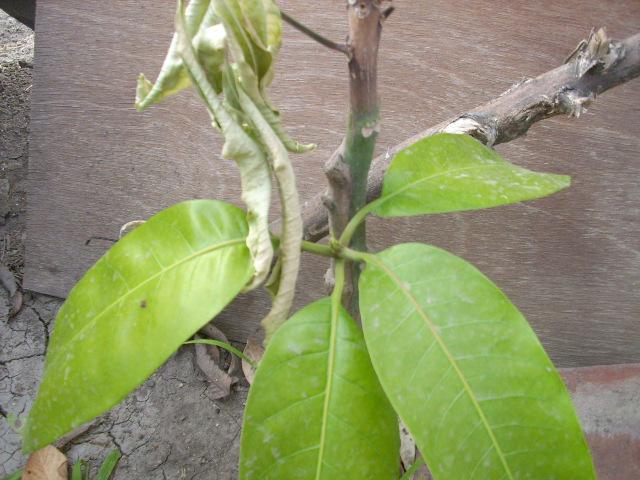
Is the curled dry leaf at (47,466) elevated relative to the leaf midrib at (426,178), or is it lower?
lower

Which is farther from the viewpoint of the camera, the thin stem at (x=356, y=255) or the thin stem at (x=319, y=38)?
the thin stem at (x=356, y=255)

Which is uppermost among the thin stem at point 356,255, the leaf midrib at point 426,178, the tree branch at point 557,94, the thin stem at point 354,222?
the tree branch at point 557,94

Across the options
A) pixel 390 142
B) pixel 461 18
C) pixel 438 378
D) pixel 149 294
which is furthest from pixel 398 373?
pixel 461 18

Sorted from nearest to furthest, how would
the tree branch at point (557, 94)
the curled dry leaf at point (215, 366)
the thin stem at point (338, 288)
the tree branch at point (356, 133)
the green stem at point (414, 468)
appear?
the tree branch at point (356, 133) → the thin stem at point (338, 288) → the tree branch at point (557, 94) → the green stem at point (414, 468) → the curled dry leaf at point (215, 366)

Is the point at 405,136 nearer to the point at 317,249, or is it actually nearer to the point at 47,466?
the point at 317,249

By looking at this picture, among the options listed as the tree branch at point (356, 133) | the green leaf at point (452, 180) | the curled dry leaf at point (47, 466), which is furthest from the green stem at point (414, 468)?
the curled dry leaf at point (47, 466)

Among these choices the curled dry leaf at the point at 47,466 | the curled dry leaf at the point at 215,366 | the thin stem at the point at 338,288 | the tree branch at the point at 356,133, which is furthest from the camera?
the curled dry leaf at the point at 215,366

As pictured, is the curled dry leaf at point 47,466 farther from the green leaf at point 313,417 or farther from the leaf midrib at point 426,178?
the leaf midrib at point 426,178
